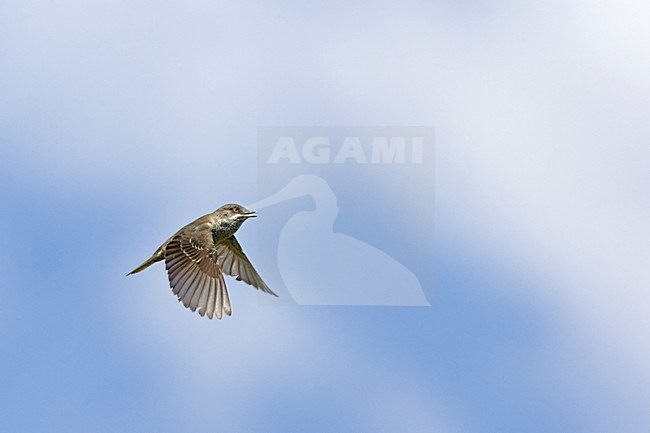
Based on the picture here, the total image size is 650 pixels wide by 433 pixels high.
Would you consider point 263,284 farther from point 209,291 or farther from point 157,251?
point 209,291

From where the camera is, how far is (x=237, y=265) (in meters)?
14.7

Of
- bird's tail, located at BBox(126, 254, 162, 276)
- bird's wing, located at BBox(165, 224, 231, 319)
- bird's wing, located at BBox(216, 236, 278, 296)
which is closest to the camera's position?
bird's wing, located at BBox(165, 224, 231, 319)

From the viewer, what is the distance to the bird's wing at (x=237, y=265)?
14.6 meters

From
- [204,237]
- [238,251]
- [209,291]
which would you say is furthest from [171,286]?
[238,251]

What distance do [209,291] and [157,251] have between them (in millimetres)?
2068

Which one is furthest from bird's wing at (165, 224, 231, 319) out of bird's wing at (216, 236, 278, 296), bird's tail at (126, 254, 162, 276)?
bird's wing at (216, 236, 278, 296)

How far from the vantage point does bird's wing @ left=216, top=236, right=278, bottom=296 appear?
14648 mm

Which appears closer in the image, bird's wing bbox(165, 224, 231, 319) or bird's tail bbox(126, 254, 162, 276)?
bird's wing bbox(165, 224, 231, 319)

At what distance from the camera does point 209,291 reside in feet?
39.8

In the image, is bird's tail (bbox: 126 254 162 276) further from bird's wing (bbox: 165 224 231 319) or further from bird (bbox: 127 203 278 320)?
bird's wing (bbox: 165 224 231 319)

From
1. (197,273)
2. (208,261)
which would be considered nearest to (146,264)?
(208,261)

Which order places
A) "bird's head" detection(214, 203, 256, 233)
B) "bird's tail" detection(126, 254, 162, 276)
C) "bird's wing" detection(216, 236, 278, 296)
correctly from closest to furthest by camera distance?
1. "bird's head" detection(214, 203, 256, 233)
2. "bird's tail" detection(126, 254, 162, 276)
3. "bird's wing" detection(216, 236, 278, 296)

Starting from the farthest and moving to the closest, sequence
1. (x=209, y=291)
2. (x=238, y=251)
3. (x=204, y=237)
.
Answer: (x=238, y=251), (x=204, y=237), (x=209, y=291)

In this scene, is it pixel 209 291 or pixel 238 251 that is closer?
pixel 209 291
